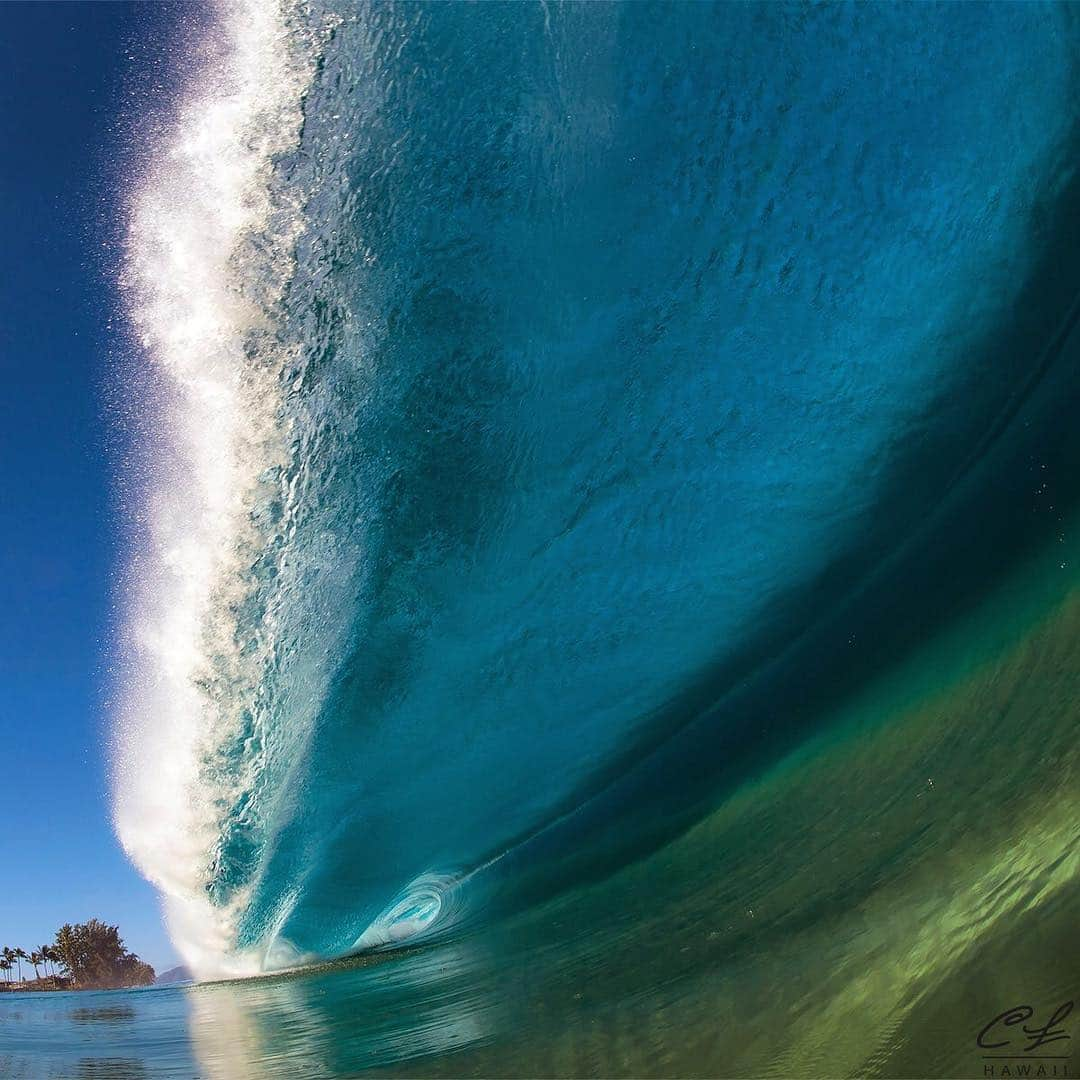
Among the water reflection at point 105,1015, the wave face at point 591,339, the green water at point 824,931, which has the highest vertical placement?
the wave face at point 591,339

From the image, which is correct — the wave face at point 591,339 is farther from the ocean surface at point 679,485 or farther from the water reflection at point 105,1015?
the water reflection at point 105,1015


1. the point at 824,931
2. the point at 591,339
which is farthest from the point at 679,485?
the point at 824,931

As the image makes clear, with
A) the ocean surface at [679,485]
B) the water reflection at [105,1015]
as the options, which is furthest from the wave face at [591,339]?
the water reflection at [105,1015]

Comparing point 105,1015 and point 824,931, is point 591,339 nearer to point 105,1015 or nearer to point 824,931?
point 824,931

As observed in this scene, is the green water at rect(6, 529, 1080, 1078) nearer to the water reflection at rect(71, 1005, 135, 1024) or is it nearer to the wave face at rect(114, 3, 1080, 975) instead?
the wave face at rect(114, 3, 1080, 975)

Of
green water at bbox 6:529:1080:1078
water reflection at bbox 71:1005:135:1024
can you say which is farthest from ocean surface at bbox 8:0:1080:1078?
water reflection at bbox 71:1005:135:1024

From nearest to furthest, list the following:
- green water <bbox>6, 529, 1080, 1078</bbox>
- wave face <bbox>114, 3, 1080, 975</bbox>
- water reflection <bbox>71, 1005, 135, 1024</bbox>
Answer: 1. green water <bbox>6, 529, 1080, 1078</bbox>
2. wave face <bbox>114, 3, 1080, 975</bbox>
3. water reflection <bbox>71, 1005, 135, 1024</bbox>
